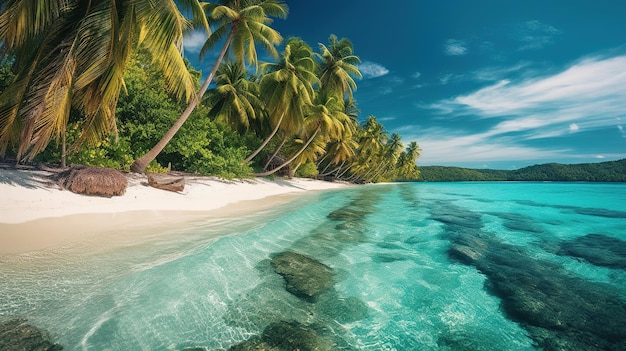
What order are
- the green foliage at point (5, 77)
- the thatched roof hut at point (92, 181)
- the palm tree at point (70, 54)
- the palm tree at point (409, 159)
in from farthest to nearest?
1. the palm tree at point (409, 159)
2. the green foliage at point (5, 77)
3. the thatched roof hut at point (92, 181)
4. the palm tree at point (70, 54)

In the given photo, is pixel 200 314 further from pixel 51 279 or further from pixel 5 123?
pixel 5 123

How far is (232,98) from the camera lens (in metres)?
21.0

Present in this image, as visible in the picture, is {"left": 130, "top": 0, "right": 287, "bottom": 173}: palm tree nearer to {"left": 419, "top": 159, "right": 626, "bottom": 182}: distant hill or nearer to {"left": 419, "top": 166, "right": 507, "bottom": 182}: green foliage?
{"left": 419, "top": 159, "right": 626, "bottom": 182}: distant hill

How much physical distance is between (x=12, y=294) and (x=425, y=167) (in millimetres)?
154218

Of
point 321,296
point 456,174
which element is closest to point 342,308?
point 321,296

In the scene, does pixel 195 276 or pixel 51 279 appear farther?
pixel 195 276

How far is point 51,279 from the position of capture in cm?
361

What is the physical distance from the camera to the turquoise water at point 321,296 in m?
2.85

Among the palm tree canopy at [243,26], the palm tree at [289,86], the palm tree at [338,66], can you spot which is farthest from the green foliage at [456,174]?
the palm tree canopy at [243,26]

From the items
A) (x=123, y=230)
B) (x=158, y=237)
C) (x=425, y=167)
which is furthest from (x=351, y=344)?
(x=425, y=167)

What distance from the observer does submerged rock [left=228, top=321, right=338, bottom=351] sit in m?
2.57

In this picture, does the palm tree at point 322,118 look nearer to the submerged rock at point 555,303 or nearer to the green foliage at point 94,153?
the green foliage at point 94,153

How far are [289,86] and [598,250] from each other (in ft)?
55.0

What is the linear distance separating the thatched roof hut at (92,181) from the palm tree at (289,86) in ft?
36.0
